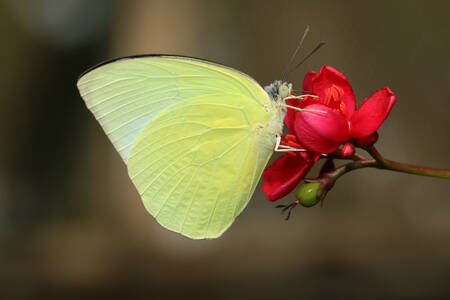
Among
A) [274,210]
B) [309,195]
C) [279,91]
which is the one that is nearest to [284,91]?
[279,91]

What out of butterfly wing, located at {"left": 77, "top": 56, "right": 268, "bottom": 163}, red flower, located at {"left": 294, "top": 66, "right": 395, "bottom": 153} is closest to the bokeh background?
butterfly wing, located at {"left": 77, "top": 56, "right": 268, "bottom": 163}

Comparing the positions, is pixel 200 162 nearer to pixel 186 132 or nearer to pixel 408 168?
pixel 186 132

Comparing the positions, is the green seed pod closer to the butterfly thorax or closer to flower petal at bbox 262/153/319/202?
flower petal at bbox 262/153/319/202

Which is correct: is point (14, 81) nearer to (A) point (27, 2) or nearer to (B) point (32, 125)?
(B) point (32, 125)

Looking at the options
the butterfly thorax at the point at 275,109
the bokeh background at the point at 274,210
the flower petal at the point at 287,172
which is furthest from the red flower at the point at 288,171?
the bokeh background at the point at 274,210

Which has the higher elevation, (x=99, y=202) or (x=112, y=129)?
→ (x=112, y=129)

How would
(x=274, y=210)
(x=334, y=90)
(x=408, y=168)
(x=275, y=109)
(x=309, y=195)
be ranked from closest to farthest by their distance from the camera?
(x=408, y=168) → (x=309, y=195) → (x=334, y=90) → (x=275, y=109) → (x=274, y=210)

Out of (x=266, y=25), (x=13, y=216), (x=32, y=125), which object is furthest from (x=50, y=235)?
(x=266, y=25)
